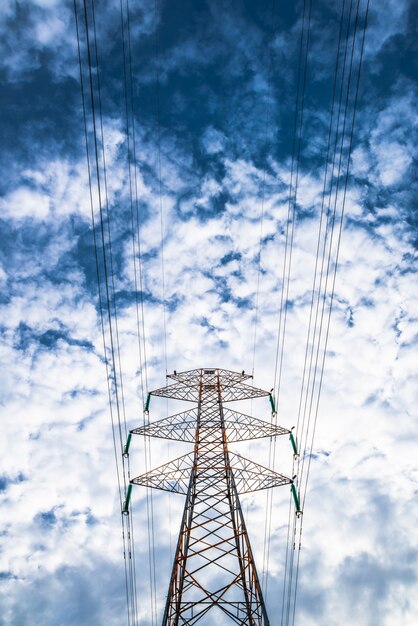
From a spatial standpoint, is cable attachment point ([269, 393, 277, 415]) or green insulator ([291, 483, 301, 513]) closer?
green insulator ([291, 483, 301, 513])

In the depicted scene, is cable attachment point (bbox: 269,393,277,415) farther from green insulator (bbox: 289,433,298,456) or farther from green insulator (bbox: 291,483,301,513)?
green insulator (bbox: 291,483,301,513)

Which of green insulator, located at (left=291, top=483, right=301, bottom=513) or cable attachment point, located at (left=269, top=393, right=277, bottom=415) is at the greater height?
cable attachment point, located at (left=269, top=393, right=277, bottom=415)

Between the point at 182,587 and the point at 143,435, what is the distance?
7250 mm

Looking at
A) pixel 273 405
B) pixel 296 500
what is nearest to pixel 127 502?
pixel 296 500

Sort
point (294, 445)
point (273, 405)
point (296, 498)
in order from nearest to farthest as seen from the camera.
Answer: point (296, 498) → point (294, 445) → point (273, 405)

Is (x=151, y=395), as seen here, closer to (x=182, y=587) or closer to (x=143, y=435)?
(x=143, y=435)

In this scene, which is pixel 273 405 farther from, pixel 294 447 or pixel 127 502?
pixel 127 502

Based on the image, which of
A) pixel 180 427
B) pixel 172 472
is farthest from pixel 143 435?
pixel 172 472

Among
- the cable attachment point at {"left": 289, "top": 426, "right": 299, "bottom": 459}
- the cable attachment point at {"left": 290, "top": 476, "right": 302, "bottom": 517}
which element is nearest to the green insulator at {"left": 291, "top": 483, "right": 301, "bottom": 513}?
the cable attachment point at {"left": 290, "top": 476, "right": 302, "bottom": 517}

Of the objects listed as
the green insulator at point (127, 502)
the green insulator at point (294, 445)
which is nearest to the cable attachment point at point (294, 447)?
the green insulator at point (294, 445)

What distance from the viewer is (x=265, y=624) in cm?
908

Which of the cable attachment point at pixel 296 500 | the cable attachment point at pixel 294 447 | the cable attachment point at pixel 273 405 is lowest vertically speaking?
the cable attachment point at pixel 296 500

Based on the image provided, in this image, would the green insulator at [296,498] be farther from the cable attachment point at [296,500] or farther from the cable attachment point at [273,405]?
the cable attachment point at [273,405]

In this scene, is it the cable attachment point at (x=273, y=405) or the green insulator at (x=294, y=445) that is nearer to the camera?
the green insulator at (x=294, y=445)
